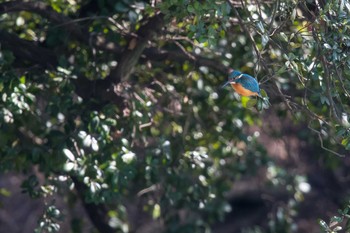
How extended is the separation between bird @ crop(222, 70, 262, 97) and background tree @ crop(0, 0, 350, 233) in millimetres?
57

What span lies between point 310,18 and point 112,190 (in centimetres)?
128

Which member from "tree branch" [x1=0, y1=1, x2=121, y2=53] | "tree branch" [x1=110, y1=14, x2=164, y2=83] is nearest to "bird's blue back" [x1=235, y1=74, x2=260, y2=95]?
"tree branch" [x1=110, y1=14, x2=164, y2=83]

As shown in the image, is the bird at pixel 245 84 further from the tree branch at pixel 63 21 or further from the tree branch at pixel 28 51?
the tree branch at pixel 28 51

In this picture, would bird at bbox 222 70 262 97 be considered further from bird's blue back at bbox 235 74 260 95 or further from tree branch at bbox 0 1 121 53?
tree branch at bbox 0 1 121 53

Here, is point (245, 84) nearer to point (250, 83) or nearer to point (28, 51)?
point (250, 83)

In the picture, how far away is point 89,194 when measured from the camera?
4.09m

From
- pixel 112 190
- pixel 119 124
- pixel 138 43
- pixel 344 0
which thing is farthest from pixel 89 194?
pixel 344 0

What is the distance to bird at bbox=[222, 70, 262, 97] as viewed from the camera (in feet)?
10.9

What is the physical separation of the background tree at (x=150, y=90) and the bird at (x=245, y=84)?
6 cm

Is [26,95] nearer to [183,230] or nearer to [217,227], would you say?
[183,230]

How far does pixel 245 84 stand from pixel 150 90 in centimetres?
127

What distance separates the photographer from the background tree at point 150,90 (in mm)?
3584

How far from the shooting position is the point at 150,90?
4578mm

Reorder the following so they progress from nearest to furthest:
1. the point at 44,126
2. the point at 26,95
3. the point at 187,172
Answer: the point at 26,95, the point at 44,126, the point at 187,172
